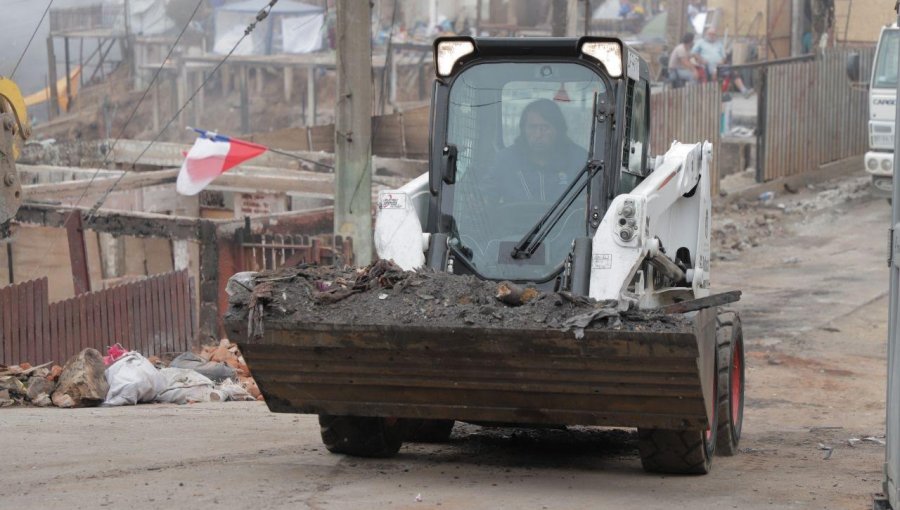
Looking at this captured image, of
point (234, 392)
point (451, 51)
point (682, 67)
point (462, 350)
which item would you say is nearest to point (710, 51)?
point (682, 67)

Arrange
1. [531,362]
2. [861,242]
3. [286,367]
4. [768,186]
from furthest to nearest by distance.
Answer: [768,186] < [861,242] < [286,367] < [531,362]

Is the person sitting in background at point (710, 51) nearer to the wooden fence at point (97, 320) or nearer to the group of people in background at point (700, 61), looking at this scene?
the group of people in background at point (700, 61)

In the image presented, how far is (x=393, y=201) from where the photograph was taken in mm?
7578

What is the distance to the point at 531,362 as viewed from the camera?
21.6ft

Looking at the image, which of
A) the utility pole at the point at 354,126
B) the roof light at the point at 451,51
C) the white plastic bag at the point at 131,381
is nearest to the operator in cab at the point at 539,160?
the roof light at the point at 451,51

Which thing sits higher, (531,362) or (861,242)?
(531,362)

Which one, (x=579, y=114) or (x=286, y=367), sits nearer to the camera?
(x=286, y=367)

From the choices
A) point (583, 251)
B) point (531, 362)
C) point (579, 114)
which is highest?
point (579, 114)

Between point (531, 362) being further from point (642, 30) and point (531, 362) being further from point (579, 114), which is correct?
point (642, 30)

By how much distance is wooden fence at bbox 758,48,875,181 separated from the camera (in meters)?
24.7

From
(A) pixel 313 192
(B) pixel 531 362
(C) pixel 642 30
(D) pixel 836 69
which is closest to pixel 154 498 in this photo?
(B) pixel 531 362

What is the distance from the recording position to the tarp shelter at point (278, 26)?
40406 millimetres

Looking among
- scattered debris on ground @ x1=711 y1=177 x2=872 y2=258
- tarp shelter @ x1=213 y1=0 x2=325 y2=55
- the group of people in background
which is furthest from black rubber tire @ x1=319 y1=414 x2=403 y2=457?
tarp shelter @ x1=213 y1=0 x2=325 y2=55

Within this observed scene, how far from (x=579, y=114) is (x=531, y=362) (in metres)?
1.76
